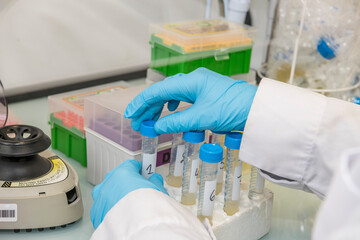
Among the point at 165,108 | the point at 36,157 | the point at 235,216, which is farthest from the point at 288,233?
the point at 36,157

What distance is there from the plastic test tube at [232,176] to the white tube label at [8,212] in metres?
0.49

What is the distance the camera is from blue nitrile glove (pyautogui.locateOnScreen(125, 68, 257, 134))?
105 centimetres

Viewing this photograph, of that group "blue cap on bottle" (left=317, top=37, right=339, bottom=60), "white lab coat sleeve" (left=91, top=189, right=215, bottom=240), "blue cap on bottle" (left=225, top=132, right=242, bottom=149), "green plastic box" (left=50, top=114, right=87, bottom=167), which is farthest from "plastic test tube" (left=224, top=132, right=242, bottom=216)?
"blue cap on bottle" (left=317, top=37, right=339, bottom=60)

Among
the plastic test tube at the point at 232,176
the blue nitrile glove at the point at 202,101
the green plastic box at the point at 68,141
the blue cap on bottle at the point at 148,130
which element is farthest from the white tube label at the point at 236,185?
the green plastic box at the point at 68,141

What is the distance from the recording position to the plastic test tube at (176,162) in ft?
3.79

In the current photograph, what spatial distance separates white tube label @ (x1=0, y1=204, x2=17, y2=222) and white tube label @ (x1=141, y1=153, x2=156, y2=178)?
12.0 inches

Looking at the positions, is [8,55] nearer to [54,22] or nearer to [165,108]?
[54,22]

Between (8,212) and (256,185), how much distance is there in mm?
599

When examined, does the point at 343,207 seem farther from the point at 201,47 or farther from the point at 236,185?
the point at 201,47

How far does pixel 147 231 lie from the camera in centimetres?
74

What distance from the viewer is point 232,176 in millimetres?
1127

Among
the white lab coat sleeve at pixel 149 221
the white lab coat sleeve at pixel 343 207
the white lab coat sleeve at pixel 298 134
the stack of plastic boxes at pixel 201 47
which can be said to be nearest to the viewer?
the white lab coat sleeve at pixel 343 207

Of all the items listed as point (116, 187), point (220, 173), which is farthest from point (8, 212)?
point (220, 173)

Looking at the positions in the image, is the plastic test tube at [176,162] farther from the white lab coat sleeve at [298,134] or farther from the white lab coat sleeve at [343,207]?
the white lab coat sleeve at [343,207]
